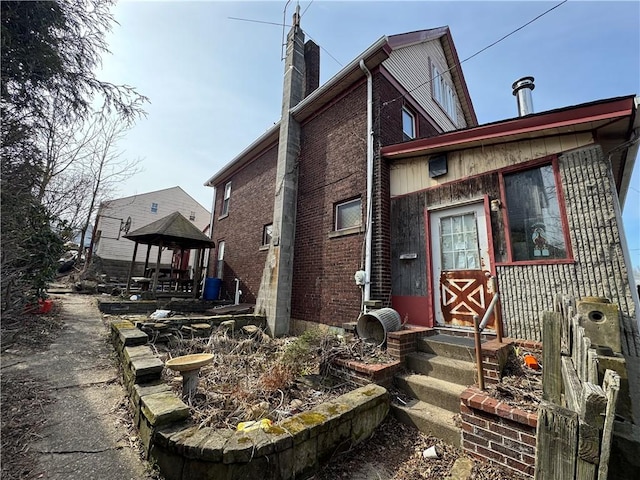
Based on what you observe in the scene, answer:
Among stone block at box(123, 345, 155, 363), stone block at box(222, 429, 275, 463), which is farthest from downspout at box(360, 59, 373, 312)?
stone block at box(123, 345, 155, 363)

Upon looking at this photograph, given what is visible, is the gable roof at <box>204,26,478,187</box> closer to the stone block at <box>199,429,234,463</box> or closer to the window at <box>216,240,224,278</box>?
the window at <box>216,240,224,278</box>

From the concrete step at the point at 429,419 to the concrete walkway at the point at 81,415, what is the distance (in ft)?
8.96

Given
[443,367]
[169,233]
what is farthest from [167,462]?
[169,233]

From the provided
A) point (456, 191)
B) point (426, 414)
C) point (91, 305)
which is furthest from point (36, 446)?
point (91, 305)

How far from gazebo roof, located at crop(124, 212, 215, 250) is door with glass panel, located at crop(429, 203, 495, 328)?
911 centimetres

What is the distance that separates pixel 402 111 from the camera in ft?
25.1

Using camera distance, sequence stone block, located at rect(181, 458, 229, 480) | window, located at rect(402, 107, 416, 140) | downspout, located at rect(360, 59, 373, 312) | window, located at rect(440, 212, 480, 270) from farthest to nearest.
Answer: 1. window, located at rect(402, 107, 416, 140)
2. downspout, located at rect(360, 59, 373, 312)
3. window, located at rect(440, 212, 480, 270)
4. stone block, located at rect(181, 458, 229, 480)

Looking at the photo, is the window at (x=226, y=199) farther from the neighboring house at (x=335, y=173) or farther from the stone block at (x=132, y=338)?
the stone block at (x=132, y=338)

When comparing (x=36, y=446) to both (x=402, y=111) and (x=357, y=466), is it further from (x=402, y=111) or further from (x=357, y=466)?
(x=402, y=111)

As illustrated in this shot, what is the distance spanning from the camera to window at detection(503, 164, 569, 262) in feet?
13.2

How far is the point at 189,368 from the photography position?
331 centimetres

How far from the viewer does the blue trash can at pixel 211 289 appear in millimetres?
11336

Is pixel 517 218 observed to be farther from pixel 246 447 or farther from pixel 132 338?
pixel 132 338

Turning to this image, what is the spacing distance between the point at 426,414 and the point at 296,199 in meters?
6.59
